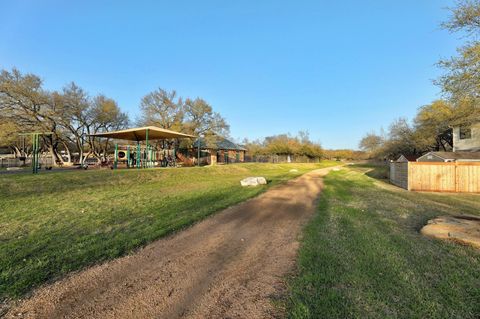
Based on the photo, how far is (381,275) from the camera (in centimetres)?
304

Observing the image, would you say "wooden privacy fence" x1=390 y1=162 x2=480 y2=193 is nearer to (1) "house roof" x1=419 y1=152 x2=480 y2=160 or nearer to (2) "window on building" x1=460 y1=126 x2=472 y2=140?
(1) "house roof" x1=419 y1=152 x2=480 y2=160

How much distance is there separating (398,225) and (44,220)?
8.65 meters

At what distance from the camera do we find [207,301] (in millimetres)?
2516

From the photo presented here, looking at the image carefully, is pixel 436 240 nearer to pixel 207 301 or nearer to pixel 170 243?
pixel 207 301

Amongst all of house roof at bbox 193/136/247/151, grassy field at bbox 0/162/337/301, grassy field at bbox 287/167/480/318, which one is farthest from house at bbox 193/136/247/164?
grassy field at bbox 287/167/480/318

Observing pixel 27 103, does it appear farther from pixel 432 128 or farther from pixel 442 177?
pixel 432 128

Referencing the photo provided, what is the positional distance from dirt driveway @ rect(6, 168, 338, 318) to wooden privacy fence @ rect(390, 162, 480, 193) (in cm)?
1212

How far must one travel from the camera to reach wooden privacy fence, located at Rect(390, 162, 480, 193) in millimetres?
11984

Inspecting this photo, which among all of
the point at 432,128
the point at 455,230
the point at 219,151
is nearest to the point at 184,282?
the point at 455,230

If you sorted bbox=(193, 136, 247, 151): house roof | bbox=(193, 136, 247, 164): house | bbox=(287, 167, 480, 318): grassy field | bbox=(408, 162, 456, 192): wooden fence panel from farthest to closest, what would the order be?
bbox=(193, 136, 247, 164): house, bbox=(193, 136, 247, 151): house roof, bbox=(408, 162, 456, 192): wooden fence panel, bbox=(287, 167, 480, 318): grassy field

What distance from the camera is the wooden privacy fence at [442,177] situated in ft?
39.3

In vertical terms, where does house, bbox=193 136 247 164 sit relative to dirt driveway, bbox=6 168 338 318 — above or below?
above

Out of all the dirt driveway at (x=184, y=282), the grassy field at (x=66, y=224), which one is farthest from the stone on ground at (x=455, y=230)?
the grassy field at (x=66, y=224)

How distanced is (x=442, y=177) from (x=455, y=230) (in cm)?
1041
